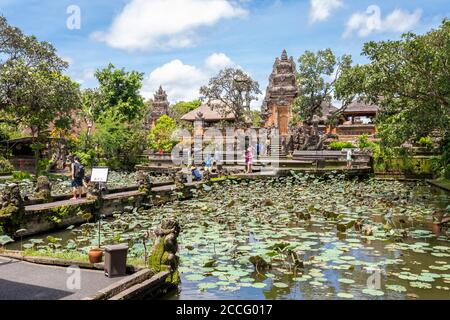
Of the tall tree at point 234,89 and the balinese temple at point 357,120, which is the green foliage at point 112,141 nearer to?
the tall tree at point 234,89

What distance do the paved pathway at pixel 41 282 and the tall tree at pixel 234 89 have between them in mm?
32518

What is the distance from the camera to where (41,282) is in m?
5.48

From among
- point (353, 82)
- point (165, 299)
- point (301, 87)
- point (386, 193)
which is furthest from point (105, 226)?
point (301, 87)

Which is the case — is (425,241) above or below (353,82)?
below

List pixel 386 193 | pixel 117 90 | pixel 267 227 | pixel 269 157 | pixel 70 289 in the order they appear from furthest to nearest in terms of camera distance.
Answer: pixel 117 90
pixel 269 157
pixel 386 193
pixel 267 227
pixel 70 289

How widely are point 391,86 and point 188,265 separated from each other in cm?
937

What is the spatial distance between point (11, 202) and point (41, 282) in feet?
15.0

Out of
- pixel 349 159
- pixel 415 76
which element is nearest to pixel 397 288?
pixel 415 76

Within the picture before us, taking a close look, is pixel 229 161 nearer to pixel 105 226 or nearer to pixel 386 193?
pixel 386 193

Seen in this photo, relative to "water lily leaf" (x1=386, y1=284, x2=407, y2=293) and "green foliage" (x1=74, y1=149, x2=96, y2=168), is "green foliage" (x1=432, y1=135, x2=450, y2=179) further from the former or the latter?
"green foliage" (x1=74, y1=149, x2=96, y2=168)

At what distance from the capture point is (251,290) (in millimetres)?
5742


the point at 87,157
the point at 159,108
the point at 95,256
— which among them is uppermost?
the point at 159,108

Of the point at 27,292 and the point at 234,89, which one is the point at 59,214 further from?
the point at 234,89

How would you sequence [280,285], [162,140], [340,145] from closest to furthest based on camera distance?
[280,285] → [340,145] → [162,140]
